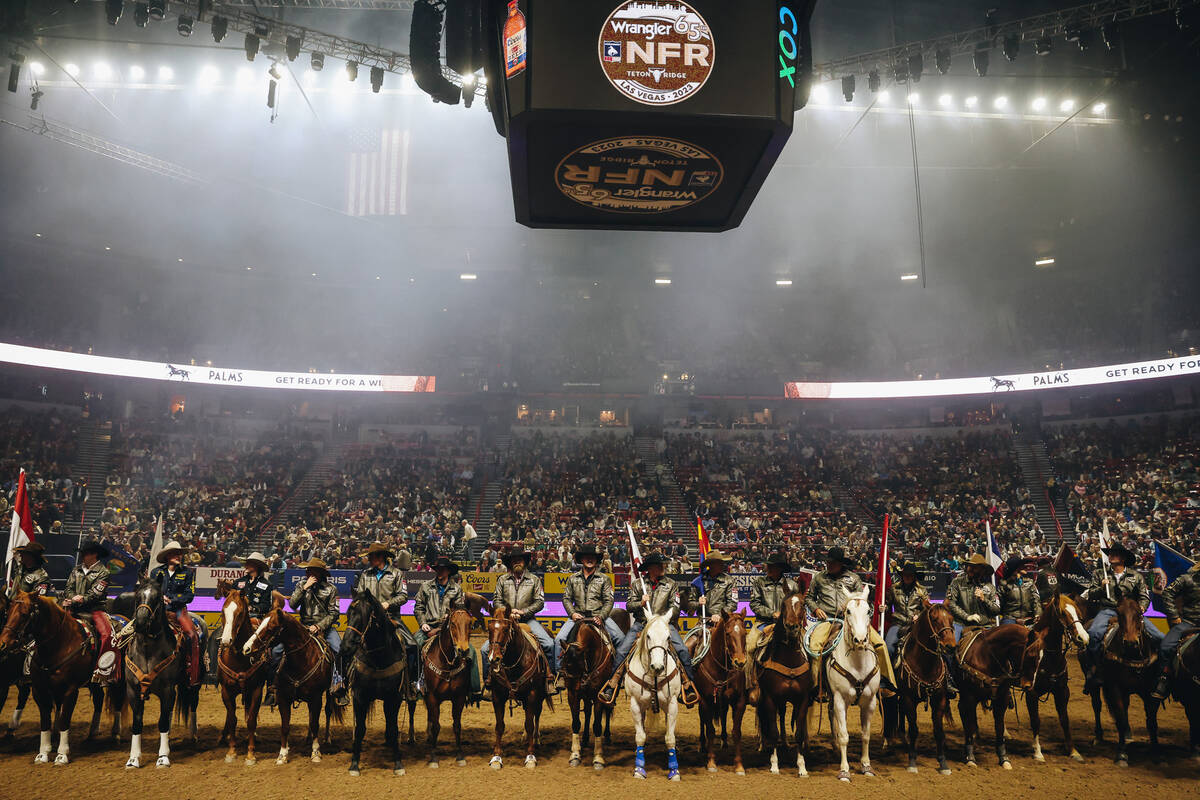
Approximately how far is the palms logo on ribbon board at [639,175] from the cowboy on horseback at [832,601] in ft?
23.0

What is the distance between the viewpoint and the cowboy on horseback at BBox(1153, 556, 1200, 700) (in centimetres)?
991

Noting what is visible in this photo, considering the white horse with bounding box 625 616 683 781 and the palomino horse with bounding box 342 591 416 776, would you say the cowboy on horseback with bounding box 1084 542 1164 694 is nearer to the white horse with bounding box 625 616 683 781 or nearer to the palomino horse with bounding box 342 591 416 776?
the white horse with bounding box 625 616 683 781

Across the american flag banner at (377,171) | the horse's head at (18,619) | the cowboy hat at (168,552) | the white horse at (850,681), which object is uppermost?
the american flag banner at (377,171)

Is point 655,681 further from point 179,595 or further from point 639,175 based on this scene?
point 639,175

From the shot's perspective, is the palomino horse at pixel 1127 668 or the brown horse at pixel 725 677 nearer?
the brown horse at pixel 725 677

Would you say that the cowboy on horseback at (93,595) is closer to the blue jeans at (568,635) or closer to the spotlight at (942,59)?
the blue jeans at (568,635)

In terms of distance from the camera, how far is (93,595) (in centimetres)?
1037

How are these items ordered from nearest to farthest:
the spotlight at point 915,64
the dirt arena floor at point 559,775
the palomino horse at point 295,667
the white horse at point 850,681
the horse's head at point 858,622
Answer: the dirt arena floor at point 559,775, the horse's head at point 858,622, the white horse at point 850,681, the palomino horse at point 295,667, the spotlight at point 915,64

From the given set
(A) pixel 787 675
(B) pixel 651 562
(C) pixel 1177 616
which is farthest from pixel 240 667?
(C) pixel 1177 616

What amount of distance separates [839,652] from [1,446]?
33.9m

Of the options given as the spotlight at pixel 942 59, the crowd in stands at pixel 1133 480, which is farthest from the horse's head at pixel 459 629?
the crowd in stands at pixel 1133 480

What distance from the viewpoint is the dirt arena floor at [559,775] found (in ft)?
29.3

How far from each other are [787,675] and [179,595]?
9036 millimetres

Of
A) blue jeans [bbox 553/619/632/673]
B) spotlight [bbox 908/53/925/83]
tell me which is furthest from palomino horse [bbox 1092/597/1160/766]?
spotlight [bbox 908/53/925/83]
